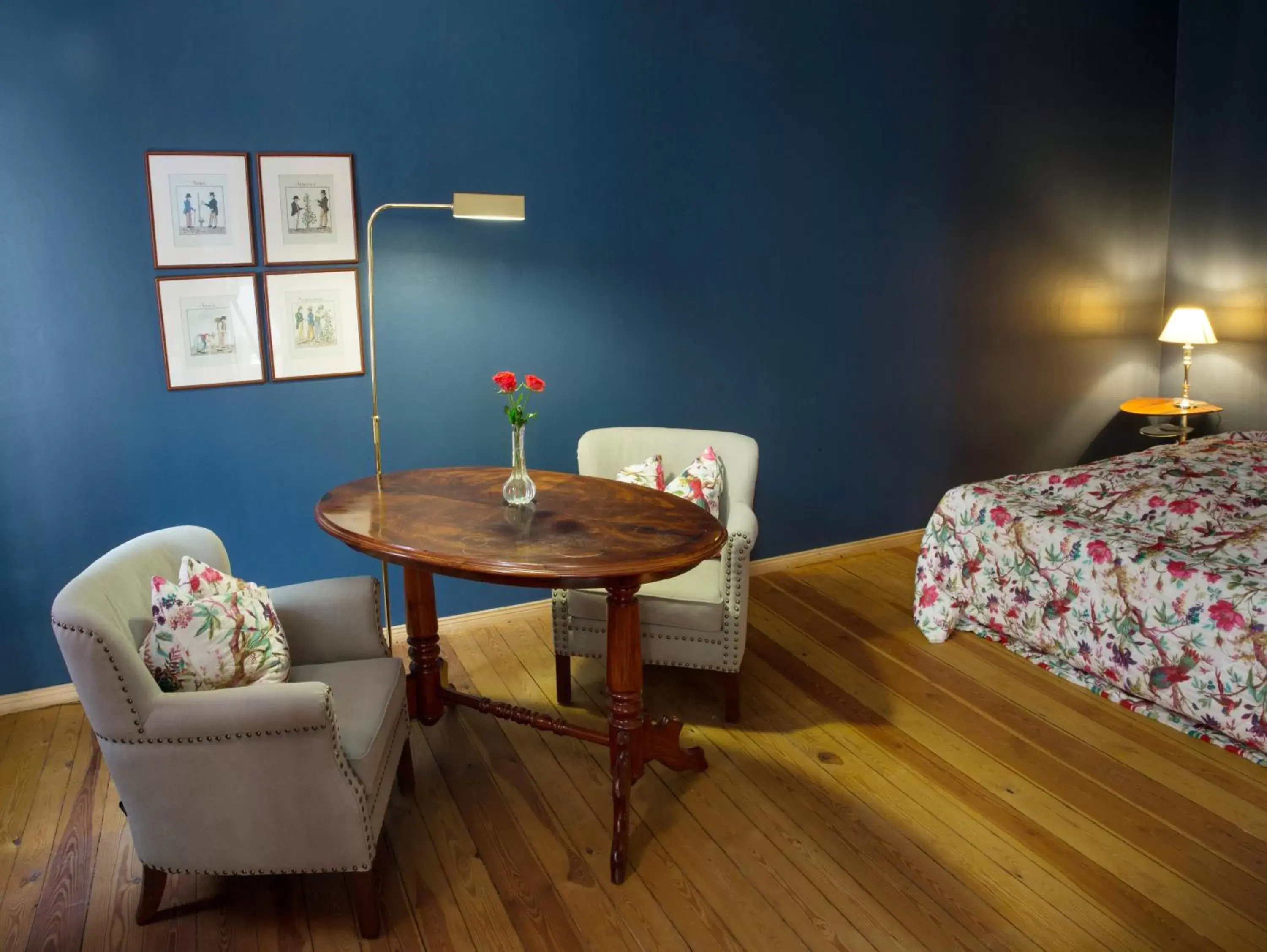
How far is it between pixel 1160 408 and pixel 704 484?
120 inches

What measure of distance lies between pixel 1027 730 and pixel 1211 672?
57cm

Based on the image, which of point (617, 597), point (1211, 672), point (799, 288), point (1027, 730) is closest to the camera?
point (617, 597)

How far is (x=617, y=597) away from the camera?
8.07ft

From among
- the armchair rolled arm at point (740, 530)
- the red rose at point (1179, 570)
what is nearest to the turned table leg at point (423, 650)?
the armchair rolled arm at point (740, 530)

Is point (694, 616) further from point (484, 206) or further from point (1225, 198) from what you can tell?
point (1225, 198)

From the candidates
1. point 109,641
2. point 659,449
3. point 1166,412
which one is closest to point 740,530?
point 659,449

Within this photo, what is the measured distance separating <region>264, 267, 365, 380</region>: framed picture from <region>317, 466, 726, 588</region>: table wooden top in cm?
64

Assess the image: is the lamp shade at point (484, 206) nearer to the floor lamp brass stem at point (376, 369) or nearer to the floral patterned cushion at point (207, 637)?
the floor lamp brass stem at point (376, 369)

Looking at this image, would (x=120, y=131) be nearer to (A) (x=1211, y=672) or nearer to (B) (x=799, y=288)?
(B) (x=799, y=288)

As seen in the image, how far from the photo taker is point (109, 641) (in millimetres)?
2002

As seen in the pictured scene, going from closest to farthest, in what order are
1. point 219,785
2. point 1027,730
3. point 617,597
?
point 219,785, point 617,597, point 1027,730

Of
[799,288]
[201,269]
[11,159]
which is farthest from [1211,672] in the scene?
[11,159]

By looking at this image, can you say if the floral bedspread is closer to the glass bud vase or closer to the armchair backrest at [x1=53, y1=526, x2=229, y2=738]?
the glass bud vase

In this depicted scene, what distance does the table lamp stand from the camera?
495 cm
